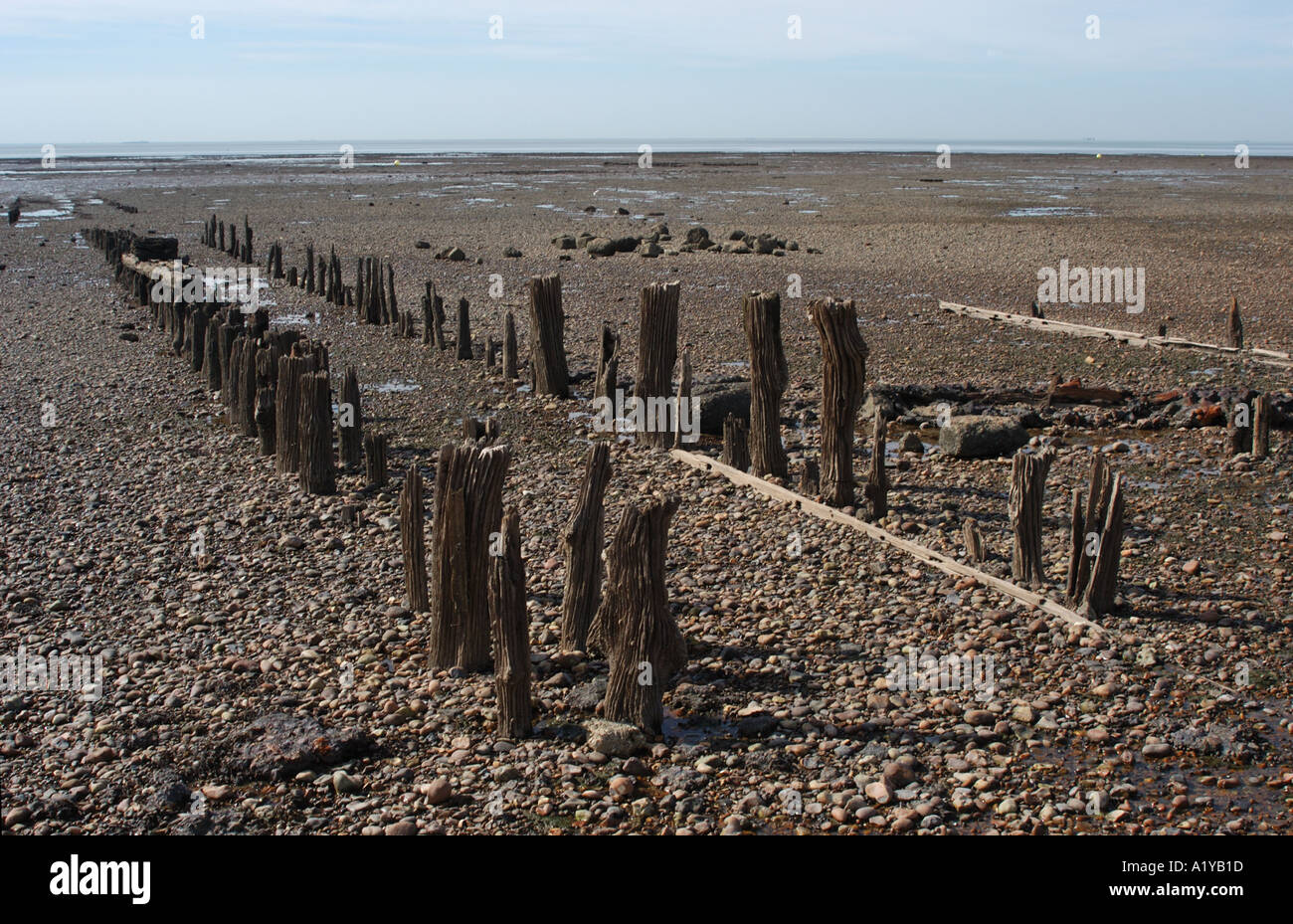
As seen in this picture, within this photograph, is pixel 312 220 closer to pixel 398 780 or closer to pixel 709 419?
pixel 709 419

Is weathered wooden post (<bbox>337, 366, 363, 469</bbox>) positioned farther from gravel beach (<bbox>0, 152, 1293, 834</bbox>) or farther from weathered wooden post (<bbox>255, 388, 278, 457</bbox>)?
weathered wooden post (<bbox>255, 388, 278, 457</bbox>)

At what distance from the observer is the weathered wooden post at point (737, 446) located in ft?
36.0

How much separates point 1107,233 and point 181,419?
93.3 ft

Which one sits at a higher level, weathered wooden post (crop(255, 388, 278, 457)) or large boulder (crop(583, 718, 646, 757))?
weathered wooden post (crop(255, 388, 278, 457))

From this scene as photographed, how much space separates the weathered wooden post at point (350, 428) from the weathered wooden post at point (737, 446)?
12.2 feet

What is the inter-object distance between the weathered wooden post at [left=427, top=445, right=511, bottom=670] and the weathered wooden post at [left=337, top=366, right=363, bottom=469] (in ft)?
15.3

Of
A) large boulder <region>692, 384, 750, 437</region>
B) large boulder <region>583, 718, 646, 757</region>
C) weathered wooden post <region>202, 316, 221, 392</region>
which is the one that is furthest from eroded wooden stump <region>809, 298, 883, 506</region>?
weathered wooden post <region>202, 316, 221, 392</region>

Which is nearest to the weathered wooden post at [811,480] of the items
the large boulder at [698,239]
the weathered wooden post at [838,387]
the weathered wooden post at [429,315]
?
the weathered wooden post at [838,387]

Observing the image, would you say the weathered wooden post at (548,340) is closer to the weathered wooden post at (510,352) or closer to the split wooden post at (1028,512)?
the weathered wooden post at (510,352)

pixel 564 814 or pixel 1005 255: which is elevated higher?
pixel 1005 255

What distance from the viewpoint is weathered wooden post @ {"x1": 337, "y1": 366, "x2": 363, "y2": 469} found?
1145cm

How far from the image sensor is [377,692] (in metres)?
6.93

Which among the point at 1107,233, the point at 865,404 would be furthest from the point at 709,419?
the point at 1107,233

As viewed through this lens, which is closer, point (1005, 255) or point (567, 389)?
point (567, 389)
